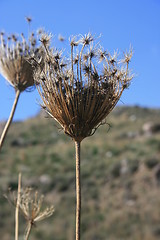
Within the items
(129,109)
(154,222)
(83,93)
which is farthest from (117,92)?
(129,109)

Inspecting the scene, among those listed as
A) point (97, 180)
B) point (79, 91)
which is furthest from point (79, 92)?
point (97, 180)

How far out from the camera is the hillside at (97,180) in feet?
134

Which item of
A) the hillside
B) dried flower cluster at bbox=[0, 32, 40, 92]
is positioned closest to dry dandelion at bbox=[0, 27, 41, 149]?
dried flower cluster at bbox=[0, 32, 40, 92]

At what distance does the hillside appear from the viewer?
4097cm

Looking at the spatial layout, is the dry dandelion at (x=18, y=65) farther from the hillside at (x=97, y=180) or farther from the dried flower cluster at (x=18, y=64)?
the hillside at (x=97, y=180)

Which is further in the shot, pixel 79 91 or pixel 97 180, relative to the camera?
pixel 97 180

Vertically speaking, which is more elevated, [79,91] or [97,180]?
[97,180]

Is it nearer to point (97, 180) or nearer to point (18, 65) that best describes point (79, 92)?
point (18, 65)

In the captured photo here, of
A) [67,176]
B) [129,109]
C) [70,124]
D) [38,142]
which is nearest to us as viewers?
[70,124]

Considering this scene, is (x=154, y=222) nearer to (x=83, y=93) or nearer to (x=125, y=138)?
(x=125, y=138)

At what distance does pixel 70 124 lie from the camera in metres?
3.82

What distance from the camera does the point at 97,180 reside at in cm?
5281

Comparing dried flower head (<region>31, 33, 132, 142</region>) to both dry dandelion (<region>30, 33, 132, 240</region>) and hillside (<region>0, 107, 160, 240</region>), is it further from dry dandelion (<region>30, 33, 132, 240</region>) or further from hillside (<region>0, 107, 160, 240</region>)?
hillside (<region>0, 107, 160, 240</region>)

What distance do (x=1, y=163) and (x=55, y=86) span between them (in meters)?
60.7
